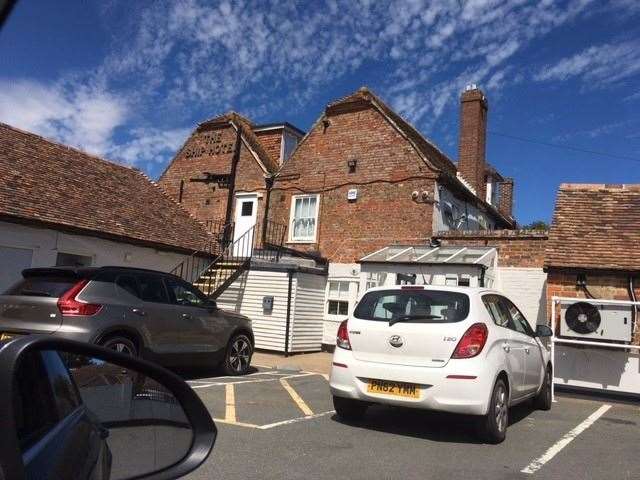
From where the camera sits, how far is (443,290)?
271 inches

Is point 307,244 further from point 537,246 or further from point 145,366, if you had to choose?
point 145,366

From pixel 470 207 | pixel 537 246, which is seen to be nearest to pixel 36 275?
pixel 537 246

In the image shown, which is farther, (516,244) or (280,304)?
(280,304)

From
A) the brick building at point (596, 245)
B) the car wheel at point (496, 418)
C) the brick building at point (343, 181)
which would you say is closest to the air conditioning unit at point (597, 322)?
the brick building at point (596, 245)

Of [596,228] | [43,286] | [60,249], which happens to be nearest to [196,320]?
[43,286]

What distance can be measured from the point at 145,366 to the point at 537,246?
1383 centimetres

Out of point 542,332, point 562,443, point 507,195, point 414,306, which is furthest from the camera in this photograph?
point 507,195

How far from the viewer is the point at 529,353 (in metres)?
7.84

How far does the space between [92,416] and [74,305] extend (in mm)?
6091

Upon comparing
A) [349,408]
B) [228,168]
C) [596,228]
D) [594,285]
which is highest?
[228,168]

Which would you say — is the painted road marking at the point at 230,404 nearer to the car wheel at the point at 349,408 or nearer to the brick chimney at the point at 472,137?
the car wheel at the point at 349,408

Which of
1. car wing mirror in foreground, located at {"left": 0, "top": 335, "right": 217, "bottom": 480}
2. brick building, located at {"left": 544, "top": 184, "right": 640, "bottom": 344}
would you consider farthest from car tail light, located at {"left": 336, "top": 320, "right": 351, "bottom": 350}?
brick building, located at {"left": 544, "top": 184, "right": 640, "bottom": 344}

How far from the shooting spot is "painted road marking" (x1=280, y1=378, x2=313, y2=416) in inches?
309

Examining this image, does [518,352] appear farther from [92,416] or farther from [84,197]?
[84,197]
